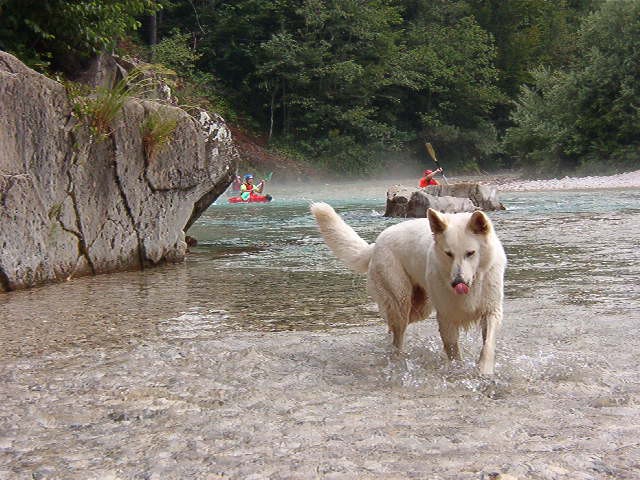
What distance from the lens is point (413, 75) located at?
41.5 meters

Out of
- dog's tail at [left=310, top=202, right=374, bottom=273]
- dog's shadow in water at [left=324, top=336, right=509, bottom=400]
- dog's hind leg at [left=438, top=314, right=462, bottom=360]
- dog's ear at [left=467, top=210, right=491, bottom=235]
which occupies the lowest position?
dog's shadow in water at [left=324, top=336, right=509, bottom=400]

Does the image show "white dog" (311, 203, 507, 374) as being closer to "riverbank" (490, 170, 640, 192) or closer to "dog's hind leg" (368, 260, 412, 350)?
"dog's hind leg" (368, 260, 412, 350)

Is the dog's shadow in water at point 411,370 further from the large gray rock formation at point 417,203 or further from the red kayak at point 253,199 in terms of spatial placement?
the red kayak at point 253,199

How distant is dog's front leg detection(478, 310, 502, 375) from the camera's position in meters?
4.22

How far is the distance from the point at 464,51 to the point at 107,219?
39.6 metres

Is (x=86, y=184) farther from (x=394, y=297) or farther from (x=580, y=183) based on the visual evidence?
(x=580, y=183)

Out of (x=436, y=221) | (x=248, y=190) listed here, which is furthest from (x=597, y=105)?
(x=436, y=221)

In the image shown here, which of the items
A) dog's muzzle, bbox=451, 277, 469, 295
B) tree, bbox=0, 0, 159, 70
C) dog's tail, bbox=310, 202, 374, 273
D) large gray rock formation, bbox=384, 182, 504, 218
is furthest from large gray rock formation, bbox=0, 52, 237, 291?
large gray rock formation, bbox=384, 182, 504, 218

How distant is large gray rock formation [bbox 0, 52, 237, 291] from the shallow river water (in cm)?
46

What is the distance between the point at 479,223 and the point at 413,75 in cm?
3877

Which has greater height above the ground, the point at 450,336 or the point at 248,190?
the point at 248,190

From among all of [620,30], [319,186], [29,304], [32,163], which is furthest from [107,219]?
[620,30]

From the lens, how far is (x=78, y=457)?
303 cm

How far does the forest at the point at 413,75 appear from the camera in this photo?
3288 centimetres
